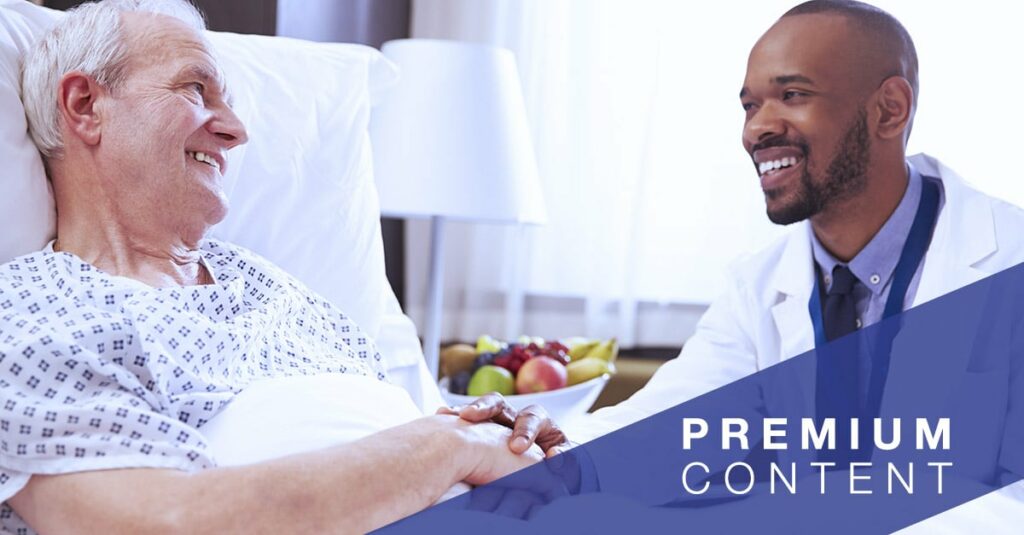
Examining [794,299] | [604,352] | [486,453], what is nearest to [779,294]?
[794,299]

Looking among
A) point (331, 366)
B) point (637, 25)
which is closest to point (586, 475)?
point (331, 366)

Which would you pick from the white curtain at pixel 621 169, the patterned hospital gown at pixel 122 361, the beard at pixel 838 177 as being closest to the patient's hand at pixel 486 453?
the patterned hospital gown at pixel 122 361

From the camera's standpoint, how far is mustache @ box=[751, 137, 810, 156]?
140cm

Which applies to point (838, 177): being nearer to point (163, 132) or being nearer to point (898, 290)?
point (898, 290)

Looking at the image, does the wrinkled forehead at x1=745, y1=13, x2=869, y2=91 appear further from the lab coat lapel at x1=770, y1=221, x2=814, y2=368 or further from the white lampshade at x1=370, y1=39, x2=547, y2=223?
the white lampshade at x1=370, y1=39, x2=547, y2=223

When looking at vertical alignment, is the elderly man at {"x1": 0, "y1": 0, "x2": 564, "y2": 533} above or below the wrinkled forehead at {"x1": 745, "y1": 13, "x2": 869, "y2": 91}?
below

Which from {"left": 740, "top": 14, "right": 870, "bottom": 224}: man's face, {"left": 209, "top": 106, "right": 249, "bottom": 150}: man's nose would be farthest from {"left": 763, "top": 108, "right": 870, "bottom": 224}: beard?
{"left": 209, "top": 106, "right": 249, "bottom": 150}: man's nose

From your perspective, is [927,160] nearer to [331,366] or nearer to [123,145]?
[331,366]

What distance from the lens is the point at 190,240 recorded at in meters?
1.15

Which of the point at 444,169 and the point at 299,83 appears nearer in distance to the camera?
the point at 299,83

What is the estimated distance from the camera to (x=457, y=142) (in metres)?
1.77

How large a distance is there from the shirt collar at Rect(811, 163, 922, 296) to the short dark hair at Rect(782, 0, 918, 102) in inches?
6.3

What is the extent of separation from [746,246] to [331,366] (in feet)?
5.10

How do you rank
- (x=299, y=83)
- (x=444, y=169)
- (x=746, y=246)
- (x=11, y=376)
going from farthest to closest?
1. (x=746, y=246)
2. (x=444, y=169)
3. (x=299, y=83)
4. (x=11, y=376)
